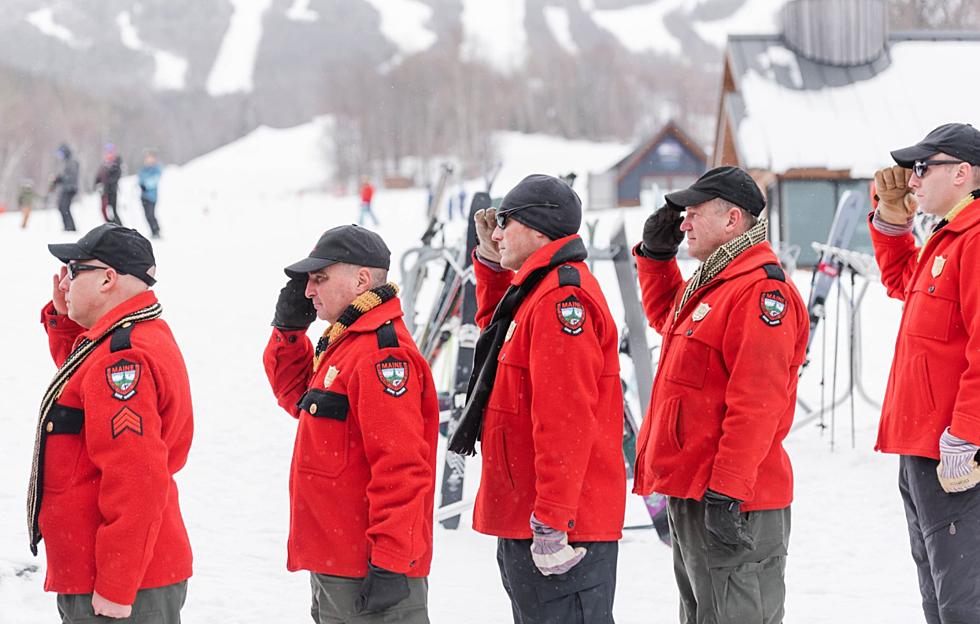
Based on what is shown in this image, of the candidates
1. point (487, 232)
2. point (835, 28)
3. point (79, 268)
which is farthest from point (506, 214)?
point (835, 28)

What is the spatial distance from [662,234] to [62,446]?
209 centimetres

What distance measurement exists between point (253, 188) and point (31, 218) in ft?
143

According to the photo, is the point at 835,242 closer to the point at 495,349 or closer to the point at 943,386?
the point at 943,386

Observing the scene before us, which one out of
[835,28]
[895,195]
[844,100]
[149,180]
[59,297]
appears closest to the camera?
[59,297]

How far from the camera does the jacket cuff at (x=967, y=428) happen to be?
9.07 feet

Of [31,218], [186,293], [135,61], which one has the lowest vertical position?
[186,293]

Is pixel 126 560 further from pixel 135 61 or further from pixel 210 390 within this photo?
pixel 135 61

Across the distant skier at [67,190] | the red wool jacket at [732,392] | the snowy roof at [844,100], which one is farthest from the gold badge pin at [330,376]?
the snowy roof at [844,100]

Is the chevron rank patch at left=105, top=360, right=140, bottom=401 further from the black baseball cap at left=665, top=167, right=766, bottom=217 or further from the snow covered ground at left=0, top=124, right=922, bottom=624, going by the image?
the snow covered ground at left=0, top=124, right=922, bottom=624

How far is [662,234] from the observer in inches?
137

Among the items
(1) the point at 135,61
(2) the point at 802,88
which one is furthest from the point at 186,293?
(1) the point at 135,61

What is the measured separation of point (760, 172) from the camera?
19.3 m

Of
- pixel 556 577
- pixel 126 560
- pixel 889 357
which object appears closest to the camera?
pixel 126 560

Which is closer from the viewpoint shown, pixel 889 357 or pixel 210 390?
pixel 210 390
